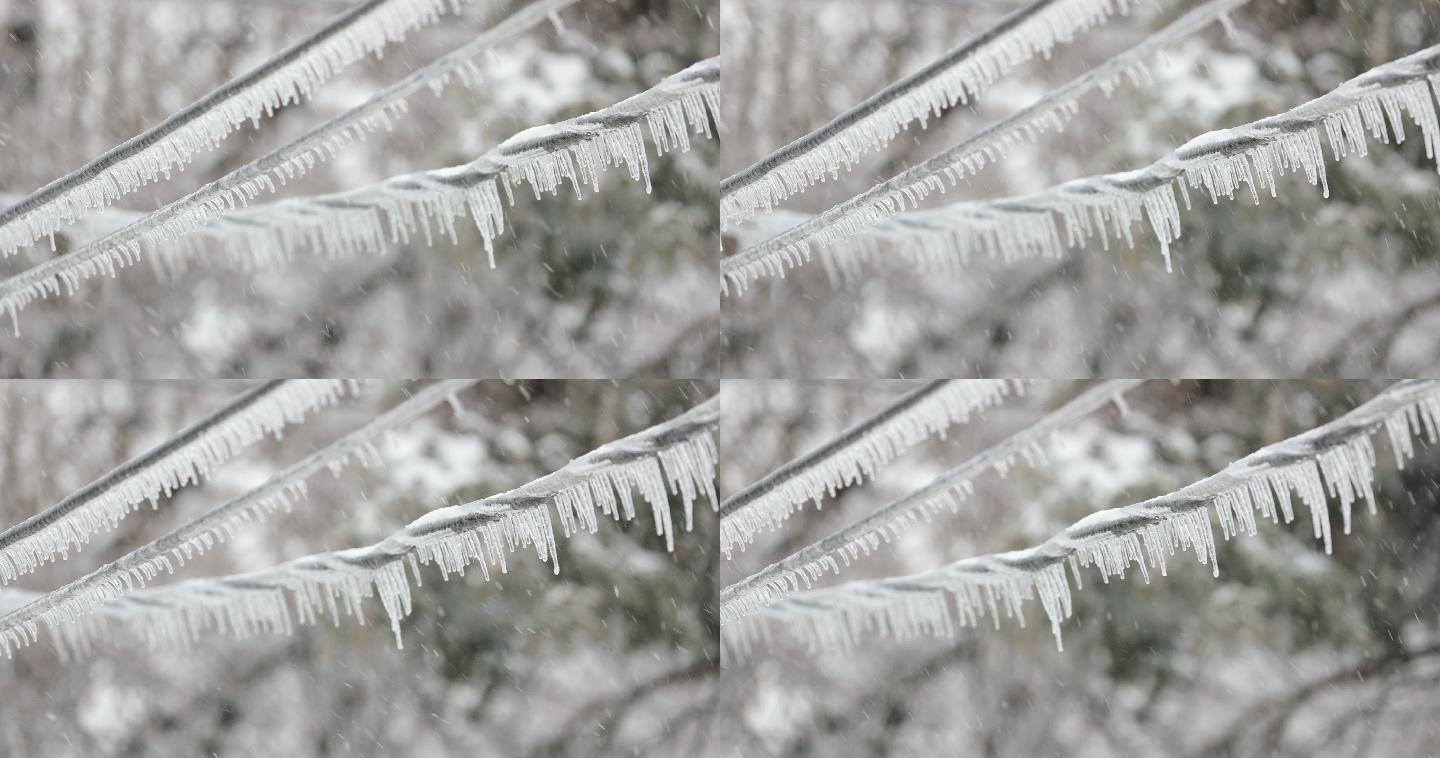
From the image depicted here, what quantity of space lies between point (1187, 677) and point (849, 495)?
0.52 metres

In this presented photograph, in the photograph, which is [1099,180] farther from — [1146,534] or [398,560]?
[398,560]

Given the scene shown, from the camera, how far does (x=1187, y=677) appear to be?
1.77 m

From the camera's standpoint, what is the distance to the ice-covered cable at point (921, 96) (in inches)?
69.6

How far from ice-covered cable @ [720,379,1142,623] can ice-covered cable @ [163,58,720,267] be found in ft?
1.82

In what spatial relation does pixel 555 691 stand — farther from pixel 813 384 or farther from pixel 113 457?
pixel 113 457

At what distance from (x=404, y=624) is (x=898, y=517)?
0.68 metres

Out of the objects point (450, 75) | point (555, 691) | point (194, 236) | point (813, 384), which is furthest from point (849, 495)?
point (194, 236)

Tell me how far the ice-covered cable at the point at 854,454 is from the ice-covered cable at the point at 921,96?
1.07 ft

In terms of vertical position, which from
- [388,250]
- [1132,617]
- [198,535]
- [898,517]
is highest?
[388,250]

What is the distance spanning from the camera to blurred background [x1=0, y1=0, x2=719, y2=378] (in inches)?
68.3

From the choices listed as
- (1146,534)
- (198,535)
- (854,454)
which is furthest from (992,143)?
(198,535)

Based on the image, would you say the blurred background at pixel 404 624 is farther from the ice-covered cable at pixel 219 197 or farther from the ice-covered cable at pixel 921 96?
the ice-covered cable at pixel 921 96

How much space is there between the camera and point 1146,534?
1750 millimetres

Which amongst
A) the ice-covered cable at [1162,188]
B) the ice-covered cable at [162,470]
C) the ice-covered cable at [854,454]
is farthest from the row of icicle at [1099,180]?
the ice-covered cable at [162,470]
